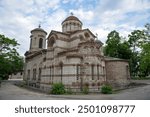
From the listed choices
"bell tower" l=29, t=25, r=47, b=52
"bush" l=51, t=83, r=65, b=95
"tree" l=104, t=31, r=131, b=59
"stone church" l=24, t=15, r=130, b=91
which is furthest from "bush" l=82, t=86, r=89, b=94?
"tree" l=104, t=31, r=131, b=59

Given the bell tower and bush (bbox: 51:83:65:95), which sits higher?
the bell tower

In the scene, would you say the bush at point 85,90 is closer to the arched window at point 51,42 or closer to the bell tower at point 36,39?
the arched window at point 51,42

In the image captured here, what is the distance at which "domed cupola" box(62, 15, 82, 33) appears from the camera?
83.5 ft

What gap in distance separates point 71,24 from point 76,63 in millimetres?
10668

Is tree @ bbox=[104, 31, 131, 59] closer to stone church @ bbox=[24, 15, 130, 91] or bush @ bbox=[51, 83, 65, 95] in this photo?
stone church @ bbox=[24, 15, 130, 91]

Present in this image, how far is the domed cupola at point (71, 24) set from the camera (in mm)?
25438

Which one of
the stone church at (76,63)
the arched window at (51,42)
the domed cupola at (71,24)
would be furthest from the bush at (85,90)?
the domed cupola at (71,24)

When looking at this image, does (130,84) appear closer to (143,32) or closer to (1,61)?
(143,32)

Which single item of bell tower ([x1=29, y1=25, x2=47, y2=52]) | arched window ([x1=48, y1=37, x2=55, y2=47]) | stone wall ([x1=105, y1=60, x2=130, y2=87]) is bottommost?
stone wall ([x1=105, y1=60, x2=130, y2=87])

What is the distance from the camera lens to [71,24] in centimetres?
2544

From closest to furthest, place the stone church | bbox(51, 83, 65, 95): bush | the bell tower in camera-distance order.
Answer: bbox(51, 83, 65, 95): bush, the stone church, the bell tower

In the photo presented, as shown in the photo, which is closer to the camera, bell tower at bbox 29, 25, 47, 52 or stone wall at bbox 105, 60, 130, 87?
stone wall at bbox 105, 60, 130, 87

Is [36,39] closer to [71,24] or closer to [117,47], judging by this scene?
[71,24]

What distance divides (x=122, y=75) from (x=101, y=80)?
280 inches
